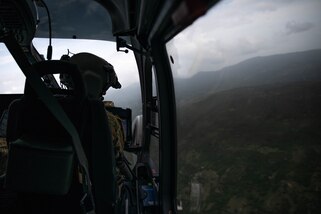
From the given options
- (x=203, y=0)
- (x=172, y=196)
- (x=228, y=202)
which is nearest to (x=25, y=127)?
(x=228, y=202)

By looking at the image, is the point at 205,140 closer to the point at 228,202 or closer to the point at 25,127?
the point at 228,202

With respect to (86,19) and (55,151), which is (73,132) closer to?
(55,151)

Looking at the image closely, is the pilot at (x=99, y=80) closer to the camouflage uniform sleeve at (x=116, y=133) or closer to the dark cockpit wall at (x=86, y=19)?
the camouflage uniform sleeve at (x=116, y=133)

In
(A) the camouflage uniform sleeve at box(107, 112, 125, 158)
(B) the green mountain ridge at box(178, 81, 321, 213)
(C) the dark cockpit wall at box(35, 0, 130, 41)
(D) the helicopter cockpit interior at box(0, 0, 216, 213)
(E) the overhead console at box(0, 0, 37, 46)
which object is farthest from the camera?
(C) the dark cockpit wall at box(35, 0, 130, 41)

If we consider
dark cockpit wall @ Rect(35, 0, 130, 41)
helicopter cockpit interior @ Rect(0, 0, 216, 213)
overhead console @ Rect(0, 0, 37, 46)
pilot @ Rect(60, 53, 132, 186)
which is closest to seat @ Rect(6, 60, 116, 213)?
helicopter cockpit interior @ Rect(0, 0, 216, 213)

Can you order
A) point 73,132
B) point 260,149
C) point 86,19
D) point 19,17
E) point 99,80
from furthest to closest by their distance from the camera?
point 86,19 → point 99,80 → point 19,17 → point 73,132 → point 260,149

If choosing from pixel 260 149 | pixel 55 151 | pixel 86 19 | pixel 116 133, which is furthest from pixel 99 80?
pixel 86 19

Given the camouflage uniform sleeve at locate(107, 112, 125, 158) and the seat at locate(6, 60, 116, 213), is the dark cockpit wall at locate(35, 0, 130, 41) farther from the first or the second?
the seat at locate(6, 60, 116, 213)

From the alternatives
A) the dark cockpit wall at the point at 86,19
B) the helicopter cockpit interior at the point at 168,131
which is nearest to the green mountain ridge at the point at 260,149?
the helicopter cockpit interior at the point at 168,131
